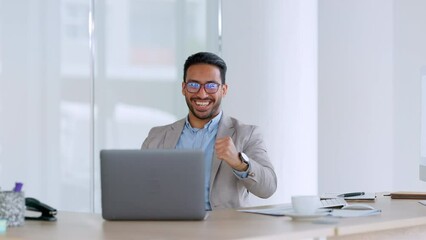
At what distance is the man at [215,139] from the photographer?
4.34 m

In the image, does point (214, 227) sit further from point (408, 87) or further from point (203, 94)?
point (408, 87)

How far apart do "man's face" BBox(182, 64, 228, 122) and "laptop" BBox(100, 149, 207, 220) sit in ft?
3.50

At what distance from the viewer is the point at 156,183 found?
3439 mm

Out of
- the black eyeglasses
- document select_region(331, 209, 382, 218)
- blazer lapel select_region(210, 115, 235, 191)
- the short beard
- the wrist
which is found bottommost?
document select_region(331, 209, 382, 218)

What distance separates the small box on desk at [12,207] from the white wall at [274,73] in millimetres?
3328

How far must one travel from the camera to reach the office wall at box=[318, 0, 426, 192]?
7.56 meters

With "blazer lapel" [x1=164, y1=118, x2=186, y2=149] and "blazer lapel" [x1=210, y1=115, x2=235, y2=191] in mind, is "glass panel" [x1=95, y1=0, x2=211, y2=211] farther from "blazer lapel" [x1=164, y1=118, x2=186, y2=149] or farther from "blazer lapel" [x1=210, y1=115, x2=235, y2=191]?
"blazer lapel" [x1=210, y1=115, x2=235, y2=191]

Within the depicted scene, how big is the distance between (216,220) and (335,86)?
14.1ft

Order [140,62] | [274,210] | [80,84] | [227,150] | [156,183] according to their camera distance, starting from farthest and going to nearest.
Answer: [140,62], [80,84], [227,150], [274,210], [156,183]

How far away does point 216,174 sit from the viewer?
4387mm

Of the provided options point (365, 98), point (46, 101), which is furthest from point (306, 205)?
point (365, 98)

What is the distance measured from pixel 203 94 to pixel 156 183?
1.12 meters

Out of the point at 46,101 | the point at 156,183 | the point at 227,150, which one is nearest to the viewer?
the point at 156,183

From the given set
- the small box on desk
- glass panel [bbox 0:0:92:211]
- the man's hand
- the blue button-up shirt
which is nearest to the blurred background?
glass panel [bbox 0:0:92:211]
